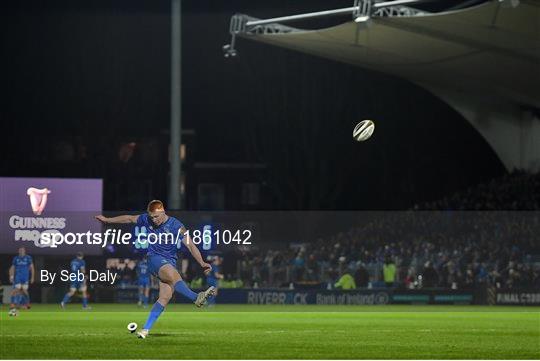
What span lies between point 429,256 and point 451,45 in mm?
A: 8273

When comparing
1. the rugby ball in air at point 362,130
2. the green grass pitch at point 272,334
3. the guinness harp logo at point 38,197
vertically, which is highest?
the rugby ball in air at point 362,130

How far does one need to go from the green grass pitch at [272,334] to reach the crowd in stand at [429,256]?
4997mm

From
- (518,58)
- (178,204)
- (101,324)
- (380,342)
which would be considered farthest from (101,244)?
(380,342)

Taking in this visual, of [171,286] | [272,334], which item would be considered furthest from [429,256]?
[171,286]

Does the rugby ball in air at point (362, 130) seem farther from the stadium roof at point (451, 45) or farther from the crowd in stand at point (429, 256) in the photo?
the crowd in stand at point (429, 256)

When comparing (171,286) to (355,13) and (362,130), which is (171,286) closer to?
(362,130)

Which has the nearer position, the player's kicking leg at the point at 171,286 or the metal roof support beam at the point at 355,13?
the player's kicking leg at the point at 171,286

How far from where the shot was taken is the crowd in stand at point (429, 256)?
38000 mm

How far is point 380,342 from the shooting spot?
63.1 feet

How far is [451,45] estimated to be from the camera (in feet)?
140

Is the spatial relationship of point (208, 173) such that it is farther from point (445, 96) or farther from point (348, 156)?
point (445, 96)

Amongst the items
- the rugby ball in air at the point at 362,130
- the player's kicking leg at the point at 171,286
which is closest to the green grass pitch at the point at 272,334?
the player's kicking leg at the point at 171,286

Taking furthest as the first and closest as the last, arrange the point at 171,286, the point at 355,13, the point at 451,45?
the point at 451,45
the point at 355,13
the point at 171,286

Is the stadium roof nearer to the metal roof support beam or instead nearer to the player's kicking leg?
the metal roof support beam
